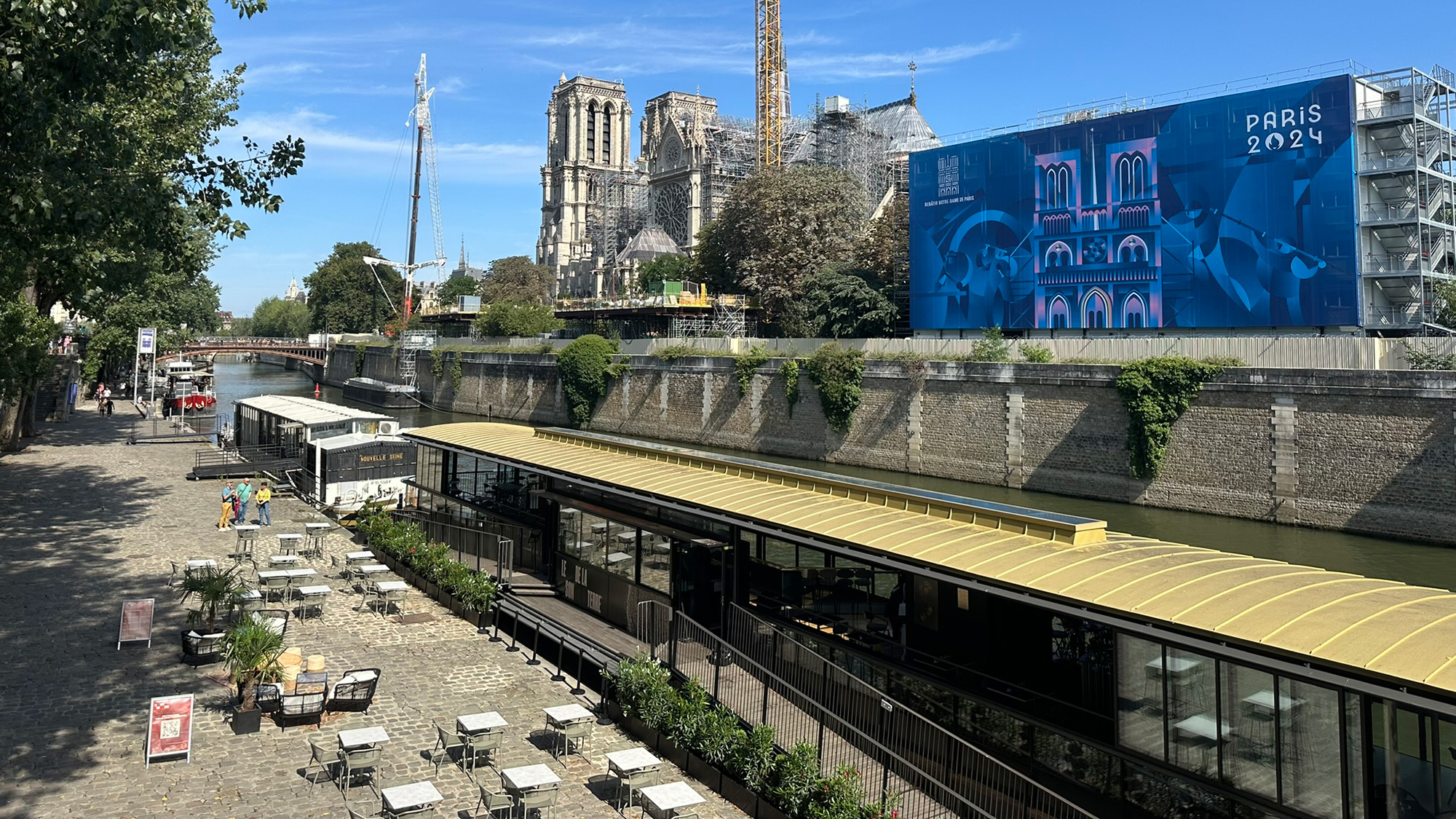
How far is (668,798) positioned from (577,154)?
530 feet

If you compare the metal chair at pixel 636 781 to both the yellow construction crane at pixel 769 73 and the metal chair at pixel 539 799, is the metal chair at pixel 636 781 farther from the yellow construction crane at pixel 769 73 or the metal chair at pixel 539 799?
the yellow construction crane at pixel 769 73

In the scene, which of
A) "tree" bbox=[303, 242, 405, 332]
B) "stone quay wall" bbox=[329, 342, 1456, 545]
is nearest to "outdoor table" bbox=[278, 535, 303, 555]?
"stone quay wall" bbox=[329, 342, 1456, 545]

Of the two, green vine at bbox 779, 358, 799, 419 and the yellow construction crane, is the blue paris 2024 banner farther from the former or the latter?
the yellow construction crane

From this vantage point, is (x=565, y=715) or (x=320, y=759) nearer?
(x=320, y=759)

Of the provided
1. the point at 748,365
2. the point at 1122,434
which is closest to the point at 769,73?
the point at 748,365

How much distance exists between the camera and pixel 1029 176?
48.3 m

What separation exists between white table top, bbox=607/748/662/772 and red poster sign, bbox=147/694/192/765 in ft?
14.6

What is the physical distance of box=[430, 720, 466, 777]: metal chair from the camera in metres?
10.8

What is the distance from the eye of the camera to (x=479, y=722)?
10.8 metres

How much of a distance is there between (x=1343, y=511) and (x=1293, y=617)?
25546mm

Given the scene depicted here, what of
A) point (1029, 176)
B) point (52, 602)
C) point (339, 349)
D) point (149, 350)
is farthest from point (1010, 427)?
point (339, 349)

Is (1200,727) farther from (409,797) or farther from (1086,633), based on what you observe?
(409,797)

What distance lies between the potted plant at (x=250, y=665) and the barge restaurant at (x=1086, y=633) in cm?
453

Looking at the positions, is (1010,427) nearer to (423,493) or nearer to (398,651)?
(423,493)
